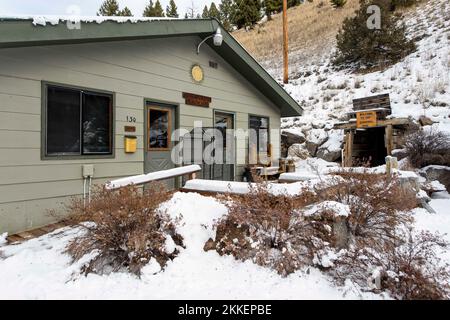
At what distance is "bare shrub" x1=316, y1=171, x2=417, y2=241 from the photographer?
10.7ft

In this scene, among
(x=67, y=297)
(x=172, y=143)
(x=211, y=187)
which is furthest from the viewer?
(x=172, y=143)

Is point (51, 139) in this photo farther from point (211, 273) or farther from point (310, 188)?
point (310, 188)

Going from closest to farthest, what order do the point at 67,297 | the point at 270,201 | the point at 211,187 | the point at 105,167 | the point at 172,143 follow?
the point at 67,297 < the point at 270,201 < the point at 211,187 < the point at 105,167 < the point at 172,143

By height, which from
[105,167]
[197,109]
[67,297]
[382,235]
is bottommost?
[67,297]

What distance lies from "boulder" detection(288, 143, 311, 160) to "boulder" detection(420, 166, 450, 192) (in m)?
5.03

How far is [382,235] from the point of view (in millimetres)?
3314

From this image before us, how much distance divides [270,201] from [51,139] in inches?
144

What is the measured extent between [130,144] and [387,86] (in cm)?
1324

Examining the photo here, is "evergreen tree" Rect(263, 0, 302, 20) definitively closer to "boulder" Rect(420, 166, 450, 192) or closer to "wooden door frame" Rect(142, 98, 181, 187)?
"boulder" Rect(420, 166, 450, 192)

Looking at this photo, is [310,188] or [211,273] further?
[310,188]

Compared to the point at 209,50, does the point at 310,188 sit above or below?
below

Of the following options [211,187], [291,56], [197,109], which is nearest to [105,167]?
[211,187]

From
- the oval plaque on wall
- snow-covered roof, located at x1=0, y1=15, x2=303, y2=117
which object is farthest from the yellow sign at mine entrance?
the oval plaque on wall

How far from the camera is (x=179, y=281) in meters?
2.71
